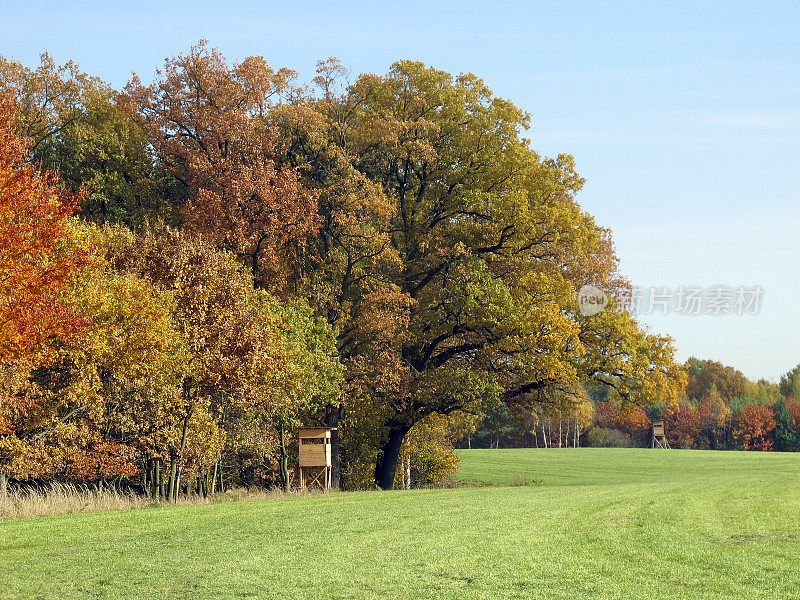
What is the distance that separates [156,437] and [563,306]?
16909 millimetres

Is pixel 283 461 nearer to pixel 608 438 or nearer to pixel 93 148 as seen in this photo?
pixel 93 148

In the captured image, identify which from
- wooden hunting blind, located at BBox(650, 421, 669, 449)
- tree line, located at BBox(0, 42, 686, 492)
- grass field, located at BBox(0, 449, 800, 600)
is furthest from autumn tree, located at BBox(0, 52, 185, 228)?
wooden hunting blind, located at BBox(650, 421, 669, 449)

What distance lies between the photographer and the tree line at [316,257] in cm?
2466

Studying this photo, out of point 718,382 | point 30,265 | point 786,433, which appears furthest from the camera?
point 718,382

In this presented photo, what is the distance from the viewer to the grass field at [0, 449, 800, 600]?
30.8 feet

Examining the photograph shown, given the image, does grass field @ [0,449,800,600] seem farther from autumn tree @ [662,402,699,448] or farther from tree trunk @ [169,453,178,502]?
autumn tree @ [662,402,699,448]

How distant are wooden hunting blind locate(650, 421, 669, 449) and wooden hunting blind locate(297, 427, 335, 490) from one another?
82.4 meters

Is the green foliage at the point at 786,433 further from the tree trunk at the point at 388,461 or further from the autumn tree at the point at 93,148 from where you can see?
the autumn tree at the point at 93,148

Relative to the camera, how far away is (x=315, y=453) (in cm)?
2964

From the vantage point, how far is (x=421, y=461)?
4012 cm

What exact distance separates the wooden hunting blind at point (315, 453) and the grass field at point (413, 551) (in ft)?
26.3

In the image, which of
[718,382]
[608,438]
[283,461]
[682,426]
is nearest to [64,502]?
[283,461]

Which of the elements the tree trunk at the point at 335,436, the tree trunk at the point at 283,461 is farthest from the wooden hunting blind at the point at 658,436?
the tree trunk at the point at 283,461

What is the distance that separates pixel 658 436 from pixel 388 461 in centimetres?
8093
